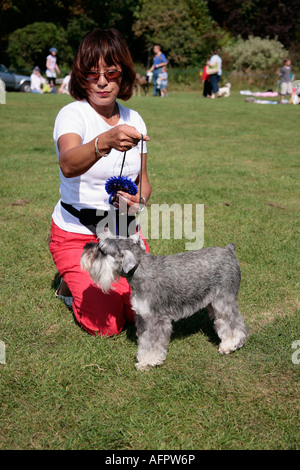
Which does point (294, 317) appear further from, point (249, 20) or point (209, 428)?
point (249, 20)

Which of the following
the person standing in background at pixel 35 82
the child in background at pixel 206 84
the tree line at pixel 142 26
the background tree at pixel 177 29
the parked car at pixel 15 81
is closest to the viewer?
the child in background at pixel 206 84

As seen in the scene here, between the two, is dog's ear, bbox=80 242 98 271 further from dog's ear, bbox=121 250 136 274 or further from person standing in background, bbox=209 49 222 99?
person standing in background, bbox=209 49 222 99

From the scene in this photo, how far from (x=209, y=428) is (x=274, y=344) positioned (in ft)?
3.93

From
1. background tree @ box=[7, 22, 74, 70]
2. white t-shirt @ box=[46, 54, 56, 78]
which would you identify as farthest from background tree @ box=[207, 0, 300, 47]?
white t-shirt @ box=[46, 54, 56, 78]

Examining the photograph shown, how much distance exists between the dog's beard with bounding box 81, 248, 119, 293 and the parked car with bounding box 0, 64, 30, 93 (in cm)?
2970

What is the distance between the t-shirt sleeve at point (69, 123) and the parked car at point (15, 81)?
1132 inches

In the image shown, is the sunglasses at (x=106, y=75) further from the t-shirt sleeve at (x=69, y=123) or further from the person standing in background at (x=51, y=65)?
the person standing in background at (x=51, y=65)

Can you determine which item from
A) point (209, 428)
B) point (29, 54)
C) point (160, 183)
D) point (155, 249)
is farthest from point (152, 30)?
point (209, 428)

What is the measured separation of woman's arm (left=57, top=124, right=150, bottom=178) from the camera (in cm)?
282

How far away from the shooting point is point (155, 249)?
568cm

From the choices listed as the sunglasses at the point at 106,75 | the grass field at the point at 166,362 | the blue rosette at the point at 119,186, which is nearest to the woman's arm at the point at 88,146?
the blue rosette at the point at 119,186

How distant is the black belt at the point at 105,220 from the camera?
3.98m

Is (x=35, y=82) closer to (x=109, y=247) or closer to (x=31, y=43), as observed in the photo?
(x=31, y=43)
